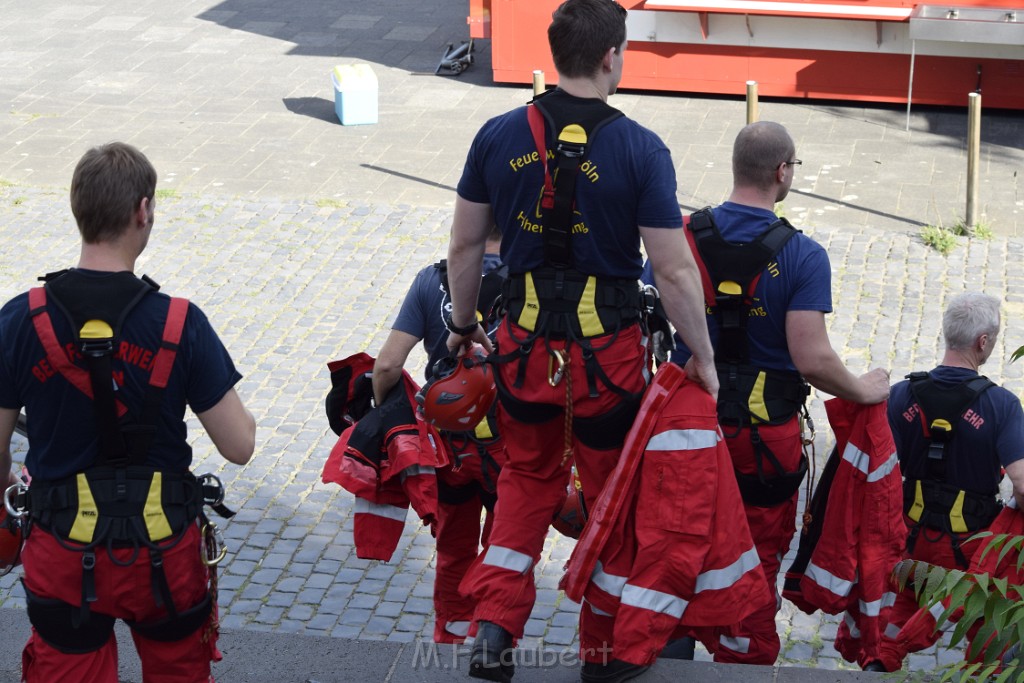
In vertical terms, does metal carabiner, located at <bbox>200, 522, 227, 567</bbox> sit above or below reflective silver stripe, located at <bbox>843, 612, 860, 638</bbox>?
above

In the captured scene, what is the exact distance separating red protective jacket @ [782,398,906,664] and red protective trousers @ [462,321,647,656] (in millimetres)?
1006

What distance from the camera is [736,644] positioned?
498 cm

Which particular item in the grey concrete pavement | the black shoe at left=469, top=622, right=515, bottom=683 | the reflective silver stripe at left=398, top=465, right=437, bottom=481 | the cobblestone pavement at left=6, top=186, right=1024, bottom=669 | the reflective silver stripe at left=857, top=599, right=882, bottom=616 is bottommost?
the cobblestone pavement at left=6, top=186, right=1024, bottom=669

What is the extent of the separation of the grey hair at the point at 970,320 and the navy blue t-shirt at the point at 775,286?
76 centimetres

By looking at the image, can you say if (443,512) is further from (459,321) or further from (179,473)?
(179,473)

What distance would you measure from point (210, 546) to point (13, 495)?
0.59 metres

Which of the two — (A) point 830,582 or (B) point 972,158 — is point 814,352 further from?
(B) point 972,158

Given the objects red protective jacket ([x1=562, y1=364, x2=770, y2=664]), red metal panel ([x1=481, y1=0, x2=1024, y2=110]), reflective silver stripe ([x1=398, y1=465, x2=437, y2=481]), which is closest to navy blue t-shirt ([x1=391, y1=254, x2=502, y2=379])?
reflective silver stripe ([x1=398, y1=465, x2=437, y2=481])

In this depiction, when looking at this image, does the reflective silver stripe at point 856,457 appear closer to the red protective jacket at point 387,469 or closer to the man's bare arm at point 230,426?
the red protective jacket at point 387,469

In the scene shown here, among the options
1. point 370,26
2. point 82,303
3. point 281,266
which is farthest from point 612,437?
point 370,26

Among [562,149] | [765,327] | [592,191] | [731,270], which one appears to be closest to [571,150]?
[562,149]

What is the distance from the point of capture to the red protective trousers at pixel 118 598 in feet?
11.9

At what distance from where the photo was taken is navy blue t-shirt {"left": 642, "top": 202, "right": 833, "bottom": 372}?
4.54m

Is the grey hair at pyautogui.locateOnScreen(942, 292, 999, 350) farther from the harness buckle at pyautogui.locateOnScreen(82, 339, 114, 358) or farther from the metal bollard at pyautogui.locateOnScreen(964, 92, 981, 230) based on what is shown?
the metal bollard at pyautogui.locateOnScreen(964, 92, 981, 230)
